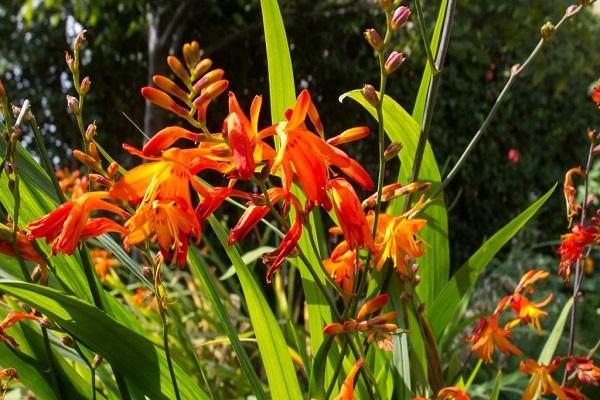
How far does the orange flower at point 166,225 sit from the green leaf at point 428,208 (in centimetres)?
46

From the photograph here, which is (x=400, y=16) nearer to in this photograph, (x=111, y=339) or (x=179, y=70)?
(x=179, y=70)

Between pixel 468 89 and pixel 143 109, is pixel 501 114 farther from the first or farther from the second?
pixel 143 109

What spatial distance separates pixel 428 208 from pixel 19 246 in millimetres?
626

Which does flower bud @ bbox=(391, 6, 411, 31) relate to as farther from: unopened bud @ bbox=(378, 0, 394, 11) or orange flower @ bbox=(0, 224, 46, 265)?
orange flower @ bbox=(0, 224, 46, 265)

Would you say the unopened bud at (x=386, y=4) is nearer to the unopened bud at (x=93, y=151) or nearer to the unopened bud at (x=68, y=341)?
the unopened bud at (x=93, y=151)

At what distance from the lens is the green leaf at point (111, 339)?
775 mm

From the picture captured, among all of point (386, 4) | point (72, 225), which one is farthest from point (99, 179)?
point (386, 4)

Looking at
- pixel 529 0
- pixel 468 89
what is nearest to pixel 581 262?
pixel 529 0

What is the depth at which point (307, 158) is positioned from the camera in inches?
27.2

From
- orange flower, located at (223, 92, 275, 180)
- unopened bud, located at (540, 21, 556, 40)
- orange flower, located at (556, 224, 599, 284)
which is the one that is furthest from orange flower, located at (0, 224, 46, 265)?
orange flower, located at (556, 224, 599, 284)

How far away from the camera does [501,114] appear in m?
5.39

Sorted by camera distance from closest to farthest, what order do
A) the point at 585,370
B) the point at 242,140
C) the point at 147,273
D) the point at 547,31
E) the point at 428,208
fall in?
the point at 242,140 < the point at 147,273 < the point at 547,31 < the point at 585,370 < the point at 428,208

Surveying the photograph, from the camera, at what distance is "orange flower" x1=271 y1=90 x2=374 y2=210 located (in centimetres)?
69

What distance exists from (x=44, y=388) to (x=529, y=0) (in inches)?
127
